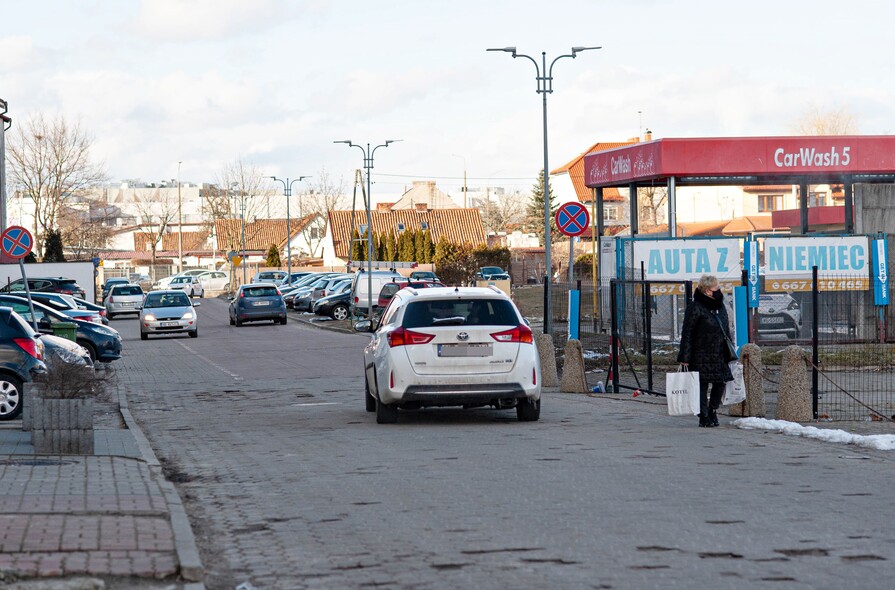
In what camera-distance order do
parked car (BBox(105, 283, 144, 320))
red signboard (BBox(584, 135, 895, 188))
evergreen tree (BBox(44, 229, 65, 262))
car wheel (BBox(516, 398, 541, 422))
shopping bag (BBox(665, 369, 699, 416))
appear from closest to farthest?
shopping bag (BBox(665, 369, 699, 416)) < car wheel (BBox(516, 398, 541, 422)) < red signboard (BBox(584, 135, 895, 188)) < parked car (BBox(105, 283, 144, 320)) < evergreen tree (BBox(44, 229, 65, 262))

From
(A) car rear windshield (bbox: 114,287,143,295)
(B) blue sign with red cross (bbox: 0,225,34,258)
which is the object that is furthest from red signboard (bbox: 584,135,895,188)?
(A) car rear windshield (bbox: 114,287,143,295)

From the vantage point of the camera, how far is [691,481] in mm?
10070

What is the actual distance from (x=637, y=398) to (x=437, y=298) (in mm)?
5041

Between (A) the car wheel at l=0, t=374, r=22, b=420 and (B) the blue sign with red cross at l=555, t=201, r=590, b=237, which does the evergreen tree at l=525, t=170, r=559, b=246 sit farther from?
(A) the car wheel at l=0, t=374, r=22, b=420

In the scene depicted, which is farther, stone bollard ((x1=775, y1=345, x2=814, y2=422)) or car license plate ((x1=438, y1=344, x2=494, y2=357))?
stone bollard ((x1=775, y1=345, x2=814, y2=422))

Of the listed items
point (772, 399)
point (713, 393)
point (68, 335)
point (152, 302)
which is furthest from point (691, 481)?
point (152, 302)

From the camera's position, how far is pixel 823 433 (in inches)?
517

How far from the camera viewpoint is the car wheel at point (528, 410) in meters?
Result: 15.0

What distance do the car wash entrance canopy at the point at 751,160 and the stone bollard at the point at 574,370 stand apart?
37.9ft

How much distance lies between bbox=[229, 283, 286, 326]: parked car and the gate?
2619cm

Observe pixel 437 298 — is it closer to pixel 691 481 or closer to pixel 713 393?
pixel 713 393

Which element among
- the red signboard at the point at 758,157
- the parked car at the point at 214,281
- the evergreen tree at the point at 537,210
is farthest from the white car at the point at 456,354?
the evergreen tree at the point at 537,210

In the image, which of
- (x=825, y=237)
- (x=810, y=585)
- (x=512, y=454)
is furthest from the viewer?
(x=825, y=237)

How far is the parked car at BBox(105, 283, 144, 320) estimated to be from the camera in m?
58.2
